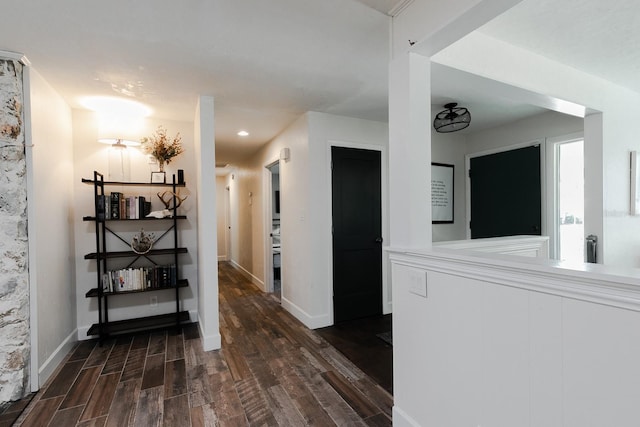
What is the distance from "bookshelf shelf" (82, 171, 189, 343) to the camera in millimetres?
3014

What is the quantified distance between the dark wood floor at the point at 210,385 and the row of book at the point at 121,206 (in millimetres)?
1278

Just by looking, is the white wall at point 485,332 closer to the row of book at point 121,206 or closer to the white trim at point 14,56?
the white trim at point 14,56

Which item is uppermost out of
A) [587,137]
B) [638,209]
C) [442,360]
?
[587,137]

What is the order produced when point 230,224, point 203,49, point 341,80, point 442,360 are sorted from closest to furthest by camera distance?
point 442,360
point 203,49
point 341,80
point 230,224

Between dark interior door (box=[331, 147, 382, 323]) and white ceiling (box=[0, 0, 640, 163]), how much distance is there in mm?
834

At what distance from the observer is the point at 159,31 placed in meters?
1.80

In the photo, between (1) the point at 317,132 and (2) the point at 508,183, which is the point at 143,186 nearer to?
(1) the point at 317,132

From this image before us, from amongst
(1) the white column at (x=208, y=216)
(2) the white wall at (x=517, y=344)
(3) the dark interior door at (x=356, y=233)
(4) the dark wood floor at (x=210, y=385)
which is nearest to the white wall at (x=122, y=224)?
(4) the dark wood floor at (x=210, y=385)

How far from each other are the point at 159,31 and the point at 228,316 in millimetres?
3076

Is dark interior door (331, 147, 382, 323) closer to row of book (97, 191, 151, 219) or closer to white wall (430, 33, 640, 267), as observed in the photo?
white wall (430, 33, 640, 267)

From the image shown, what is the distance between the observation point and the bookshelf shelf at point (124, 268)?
3014 millimetres

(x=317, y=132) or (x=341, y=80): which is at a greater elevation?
(x=341, y=80)

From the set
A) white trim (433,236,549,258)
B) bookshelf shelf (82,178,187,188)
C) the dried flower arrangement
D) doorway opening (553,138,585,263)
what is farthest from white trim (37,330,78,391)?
doorway opening (553,138,585,263)

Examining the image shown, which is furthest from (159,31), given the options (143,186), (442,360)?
(442,360)
